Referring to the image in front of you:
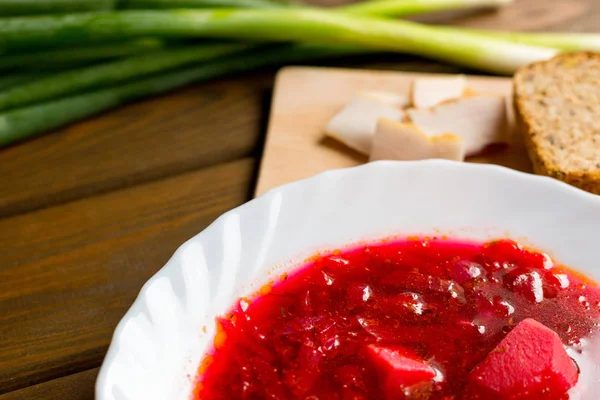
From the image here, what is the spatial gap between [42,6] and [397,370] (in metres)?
2.17

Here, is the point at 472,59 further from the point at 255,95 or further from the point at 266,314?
the point at 266,314

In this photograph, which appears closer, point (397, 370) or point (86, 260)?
point (397, 370)

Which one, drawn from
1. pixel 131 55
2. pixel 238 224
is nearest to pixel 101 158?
pixel 131 55

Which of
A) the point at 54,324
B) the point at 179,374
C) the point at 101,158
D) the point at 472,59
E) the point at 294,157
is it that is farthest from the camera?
A: the point at 472,59

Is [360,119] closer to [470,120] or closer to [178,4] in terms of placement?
[470,120]

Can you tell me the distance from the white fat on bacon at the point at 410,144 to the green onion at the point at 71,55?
120 centimetres

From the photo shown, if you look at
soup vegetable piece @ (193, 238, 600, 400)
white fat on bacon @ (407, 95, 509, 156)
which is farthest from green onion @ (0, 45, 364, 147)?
soup vegetable piece @ (193, 238, 600, 400)

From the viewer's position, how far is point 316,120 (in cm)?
290

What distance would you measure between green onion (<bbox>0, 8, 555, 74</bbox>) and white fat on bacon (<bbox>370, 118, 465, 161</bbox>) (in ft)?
2.53

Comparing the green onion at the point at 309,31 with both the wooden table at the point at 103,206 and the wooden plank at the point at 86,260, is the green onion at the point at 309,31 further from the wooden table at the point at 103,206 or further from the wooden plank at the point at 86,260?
the wooden plank at the point at 86,260

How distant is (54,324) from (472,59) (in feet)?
6.67

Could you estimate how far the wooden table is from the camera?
217cm

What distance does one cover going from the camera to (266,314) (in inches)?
74.7

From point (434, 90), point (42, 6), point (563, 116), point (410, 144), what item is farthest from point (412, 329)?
point (42, 6)
